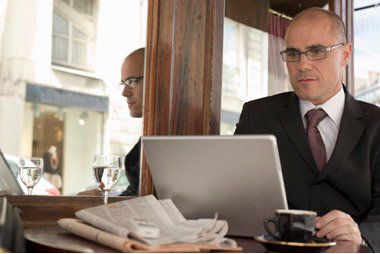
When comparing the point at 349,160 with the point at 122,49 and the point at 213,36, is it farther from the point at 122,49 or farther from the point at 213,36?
the point at 122,49

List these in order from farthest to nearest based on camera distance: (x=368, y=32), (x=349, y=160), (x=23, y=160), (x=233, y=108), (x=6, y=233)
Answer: (x=368, y=32), (x=233, y=108), (x=349, y=160), (x=23, y=160), (x=6, y=233)

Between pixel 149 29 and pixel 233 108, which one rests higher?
pixel 149 29

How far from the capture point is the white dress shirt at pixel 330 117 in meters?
2.21

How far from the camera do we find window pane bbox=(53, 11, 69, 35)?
2.03 meters

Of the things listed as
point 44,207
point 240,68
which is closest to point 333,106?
point 240,68

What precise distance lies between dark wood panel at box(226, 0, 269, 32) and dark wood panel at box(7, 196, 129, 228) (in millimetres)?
1113

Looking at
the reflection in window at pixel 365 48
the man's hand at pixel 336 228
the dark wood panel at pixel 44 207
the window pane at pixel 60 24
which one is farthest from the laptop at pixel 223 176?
the reflection in window at pixel 365 48

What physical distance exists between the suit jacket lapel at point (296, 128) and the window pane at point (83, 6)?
0.90 meters

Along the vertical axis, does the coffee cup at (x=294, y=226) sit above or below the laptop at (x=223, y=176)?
below

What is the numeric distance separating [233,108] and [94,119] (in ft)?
2.36

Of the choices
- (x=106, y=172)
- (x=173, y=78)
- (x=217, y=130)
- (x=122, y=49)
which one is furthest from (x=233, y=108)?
(x=106, y=172)

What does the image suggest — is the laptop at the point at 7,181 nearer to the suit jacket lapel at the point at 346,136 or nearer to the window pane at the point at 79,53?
the window pane at the point at 79,53

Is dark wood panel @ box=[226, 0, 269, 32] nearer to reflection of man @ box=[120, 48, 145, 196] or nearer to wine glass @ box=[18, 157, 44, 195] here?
reflection of man @ box=[120, 48, 145, 196]

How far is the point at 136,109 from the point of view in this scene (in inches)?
87.4
